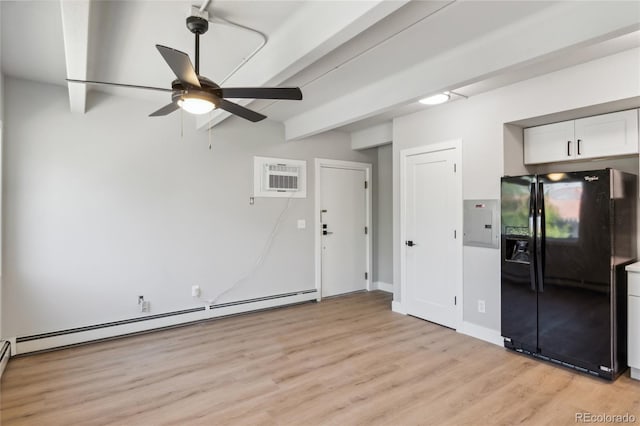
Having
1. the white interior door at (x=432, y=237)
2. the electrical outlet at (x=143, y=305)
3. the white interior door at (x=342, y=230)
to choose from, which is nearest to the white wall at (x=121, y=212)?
the electrical outlet at (x=143, y=305)

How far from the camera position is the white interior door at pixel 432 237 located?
401cm

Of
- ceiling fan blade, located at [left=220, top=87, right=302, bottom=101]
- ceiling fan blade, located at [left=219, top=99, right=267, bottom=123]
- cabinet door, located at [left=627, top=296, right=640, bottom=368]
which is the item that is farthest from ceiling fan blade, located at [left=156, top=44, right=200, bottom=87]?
cabinet door, located at [left=627, top=296, right=640, bottom=368]

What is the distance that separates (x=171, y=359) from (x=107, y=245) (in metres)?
1.44

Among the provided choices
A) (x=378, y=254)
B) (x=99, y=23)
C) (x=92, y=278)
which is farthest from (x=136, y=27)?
(x=378, y=254)

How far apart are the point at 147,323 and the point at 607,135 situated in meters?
4.91

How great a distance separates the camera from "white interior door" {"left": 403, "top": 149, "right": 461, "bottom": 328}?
4.01 meters

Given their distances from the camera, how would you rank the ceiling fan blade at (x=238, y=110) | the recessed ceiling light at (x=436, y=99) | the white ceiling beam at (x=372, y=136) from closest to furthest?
the ceiling fan blade at (x=238, y=110)
the recessed ceiling light at (x=436, y=99)
the white ceiling beam at (x=372, y=136)

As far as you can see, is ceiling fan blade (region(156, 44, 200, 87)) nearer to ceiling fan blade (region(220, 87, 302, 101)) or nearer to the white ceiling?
ceiling fan blade (region(220, 87, 302, 101))

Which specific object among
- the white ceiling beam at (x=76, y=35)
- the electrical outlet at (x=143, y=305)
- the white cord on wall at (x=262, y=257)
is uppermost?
the white ceiling beam at (x=76, y=35)

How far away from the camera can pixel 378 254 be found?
19.7 ft

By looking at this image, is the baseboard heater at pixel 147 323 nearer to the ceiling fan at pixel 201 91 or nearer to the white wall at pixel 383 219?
the white wall at pixel 383 219

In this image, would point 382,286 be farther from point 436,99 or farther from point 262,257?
point 436,99

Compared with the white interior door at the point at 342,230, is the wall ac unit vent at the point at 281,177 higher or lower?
higher

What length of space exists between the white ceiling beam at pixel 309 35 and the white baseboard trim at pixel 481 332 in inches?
123
